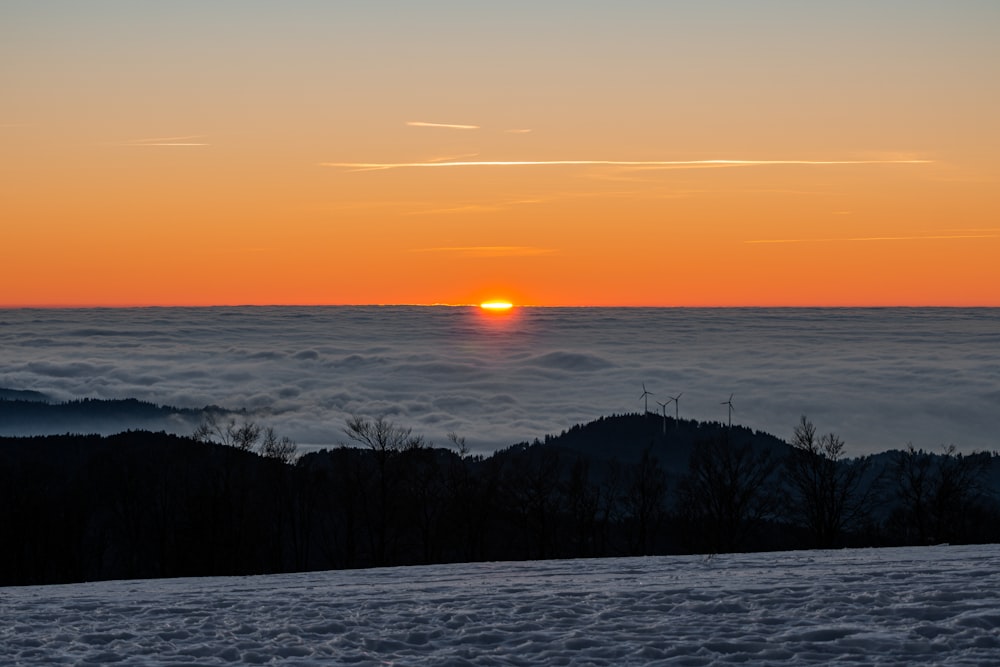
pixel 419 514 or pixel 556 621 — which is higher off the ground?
pixel 419 514

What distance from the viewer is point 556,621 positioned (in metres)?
15.3

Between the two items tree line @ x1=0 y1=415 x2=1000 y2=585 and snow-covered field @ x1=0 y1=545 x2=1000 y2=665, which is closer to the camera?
snow-covered field @ x1=0 y1=545 x2=1000 y2=665

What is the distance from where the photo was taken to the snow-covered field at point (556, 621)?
44.0 ft

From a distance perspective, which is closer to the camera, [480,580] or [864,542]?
[480,580]

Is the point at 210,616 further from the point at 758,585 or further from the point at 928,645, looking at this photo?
the point at 928,645

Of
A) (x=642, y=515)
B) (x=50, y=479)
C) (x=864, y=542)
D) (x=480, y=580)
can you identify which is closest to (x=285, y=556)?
(x=50, y=479)

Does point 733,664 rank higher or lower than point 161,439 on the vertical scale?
lower

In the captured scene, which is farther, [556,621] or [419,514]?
[419,514]

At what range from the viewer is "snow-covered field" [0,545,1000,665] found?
13.4m

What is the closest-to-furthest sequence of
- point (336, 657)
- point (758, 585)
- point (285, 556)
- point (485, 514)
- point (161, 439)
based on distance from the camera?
point (336, 657)
point (758, 585)
point (485, 514)
point (285, 556)
point (161, 439)

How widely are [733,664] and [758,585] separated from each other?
16.5ft

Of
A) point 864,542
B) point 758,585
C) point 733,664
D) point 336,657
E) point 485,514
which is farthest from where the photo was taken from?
point 864,542

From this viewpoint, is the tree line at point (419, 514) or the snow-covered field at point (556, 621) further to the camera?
the tree line at point (419, 514)

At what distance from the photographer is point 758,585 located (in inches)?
693
